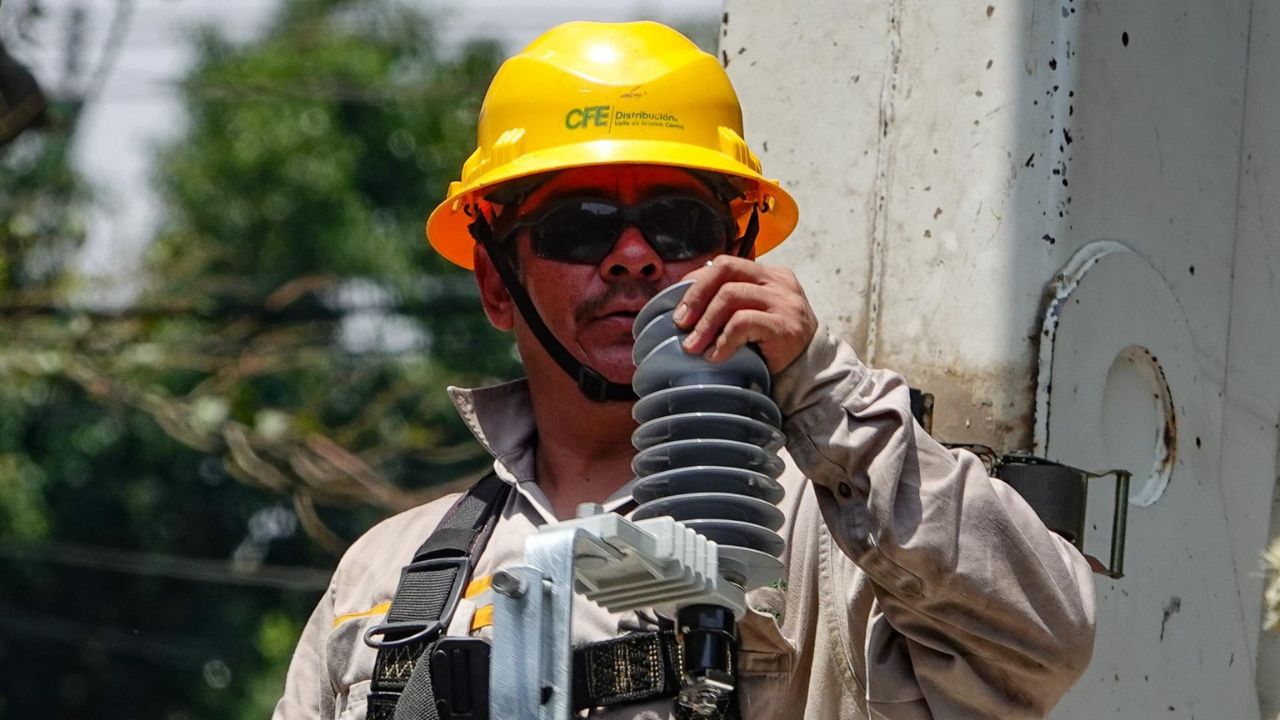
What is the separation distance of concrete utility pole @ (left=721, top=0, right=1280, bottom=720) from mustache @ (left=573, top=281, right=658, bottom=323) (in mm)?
639

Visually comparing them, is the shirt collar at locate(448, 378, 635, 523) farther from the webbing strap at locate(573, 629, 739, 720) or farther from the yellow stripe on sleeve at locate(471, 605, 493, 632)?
the webbing strap at locate(573, 629, 739, 720)

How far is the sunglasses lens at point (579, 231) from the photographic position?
3.36 metres

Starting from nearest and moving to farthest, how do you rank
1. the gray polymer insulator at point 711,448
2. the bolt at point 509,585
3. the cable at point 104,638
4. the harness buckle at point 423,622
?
the bolt at point 509,585 → the gray polymer insulator at point 711,448 → the harness buckle at point 423,622 → the cable at point 104,638

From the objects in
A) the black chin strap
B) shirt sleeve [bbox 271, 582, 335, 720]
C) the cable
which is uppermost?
the black chin strap

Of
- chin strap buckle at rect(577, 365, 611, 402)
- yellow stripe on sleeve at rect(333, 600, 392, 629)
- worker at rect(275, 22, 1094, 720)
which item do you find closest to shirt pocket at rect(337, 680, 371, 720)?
worker at rect(275, 22, 1094, 720)

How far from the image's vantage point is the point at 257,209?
18.1 metres

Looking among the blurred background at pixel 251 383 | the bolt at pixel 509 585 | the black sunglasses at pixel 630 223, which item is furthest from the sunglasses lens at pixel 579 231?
the blurred background at pixel 251 383

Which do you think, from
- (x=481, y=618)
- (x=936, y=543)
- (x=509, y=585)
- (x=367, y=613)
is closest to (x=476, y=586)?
(x=481, y=618)

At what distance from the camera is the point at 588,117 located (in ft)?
11.4

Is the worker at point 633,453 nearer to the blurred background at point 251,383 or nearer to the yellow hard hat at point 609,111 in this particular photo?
the yellow hard hat at point 609,111

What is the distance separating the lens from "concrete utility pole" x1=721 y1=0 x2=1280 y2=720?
3588mm

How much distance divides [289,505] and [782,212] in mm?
13892

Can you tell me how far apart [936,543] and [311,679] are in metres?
1.36

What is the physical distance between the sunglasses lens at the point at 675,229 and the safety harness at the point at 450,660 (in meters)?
0.57
